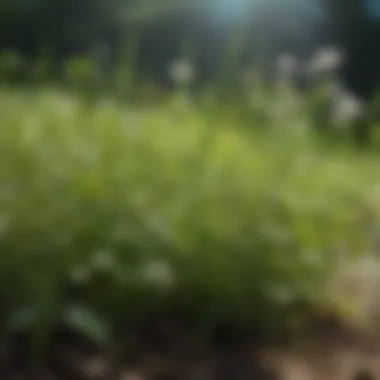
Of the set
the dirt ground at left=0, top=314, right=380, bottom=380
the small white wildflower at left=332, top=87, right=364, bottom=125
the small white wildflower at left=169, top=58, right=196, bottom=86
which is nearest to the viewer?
the dirt ground at left=0, top=314, right=380, bottom=380

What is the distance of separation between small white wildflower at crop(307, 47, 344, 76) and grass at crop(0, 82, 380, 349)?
0.59 metres

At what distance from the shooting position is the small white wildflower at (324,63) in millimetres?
2150

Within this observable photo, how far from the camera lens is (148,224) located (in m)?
1.20

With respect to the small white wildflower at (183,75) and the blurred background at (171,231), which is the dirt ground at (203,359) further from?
the small white wildflower at (183,75)

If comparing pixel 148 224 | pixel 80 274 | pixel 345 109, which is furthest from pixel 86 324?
pixel 345 109

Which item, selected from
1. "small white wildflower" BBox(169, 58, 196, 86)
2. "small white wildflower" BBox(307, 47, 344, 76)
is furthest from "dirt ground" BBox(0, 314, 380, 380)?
"small white wildflower" BBox(307, 47, 344, 76)

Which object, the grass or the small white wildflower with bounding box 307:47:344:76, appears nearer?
the grass

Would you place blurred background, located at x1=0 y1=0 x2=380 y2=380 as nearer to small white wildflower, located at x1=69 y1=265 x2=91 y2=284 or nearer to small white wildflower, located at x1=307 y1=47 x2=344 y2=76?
small white wildflower, located at x1=69 y1=265 x2=91 y2=284

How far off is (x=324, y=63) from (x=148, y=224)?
Result: 1124 mm

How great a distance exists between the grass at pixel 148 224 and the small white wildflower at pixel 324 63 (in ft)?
1.94

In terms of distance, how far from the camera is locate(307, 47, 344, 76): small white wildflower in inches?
84.7

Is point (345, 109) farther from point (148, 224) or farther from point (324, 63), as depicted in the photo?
point (148, 224)

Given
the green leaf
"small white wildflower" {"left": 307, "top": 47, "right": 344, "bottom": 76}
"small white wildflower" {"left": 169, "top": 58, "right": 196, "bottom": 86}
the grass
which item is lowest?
the green leaf

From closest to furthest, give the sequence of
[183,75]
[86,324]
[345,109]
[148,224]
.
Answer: [86,324]
[148,224]
[183,75]
[345,109]
